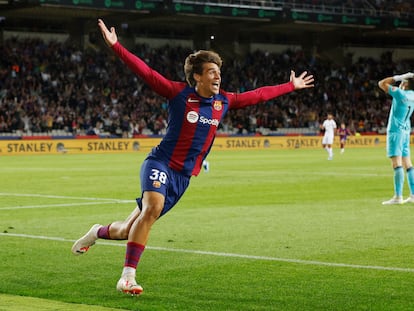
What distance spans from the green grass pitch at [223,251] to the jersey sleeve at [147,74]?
182cm

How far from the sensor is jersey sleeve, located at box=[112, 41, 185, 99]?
7848 millimetres

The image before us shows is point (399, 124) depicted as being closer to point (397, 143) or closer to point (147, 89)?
point (397, 143)

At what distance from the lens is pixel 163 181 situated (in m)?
8.03

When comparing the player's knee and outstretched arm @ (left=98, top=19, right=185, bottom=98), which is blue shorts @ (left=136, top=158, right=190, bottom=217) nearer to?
the player's knee

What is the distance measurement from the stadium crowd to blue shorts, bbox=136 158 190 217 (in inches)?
1566

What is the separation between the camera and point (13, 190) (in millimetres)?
21172

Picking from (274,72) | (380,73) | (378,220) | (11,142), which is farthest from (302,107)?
(378,220)

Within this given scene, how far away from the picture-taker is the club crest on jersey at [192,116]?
8.20 m

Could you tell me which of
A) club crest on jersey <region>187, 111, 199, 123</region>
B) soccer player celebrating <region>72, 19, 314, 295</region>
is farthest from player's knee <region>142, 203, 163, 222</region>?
club crest on jersey <region>187, 111, 199, 123</region>

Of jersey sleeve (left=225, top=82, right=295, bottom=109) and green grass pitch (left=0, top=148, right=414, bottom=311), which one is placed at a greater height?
jersey sleeve (left=225, top=82, right=295, bottom=109)

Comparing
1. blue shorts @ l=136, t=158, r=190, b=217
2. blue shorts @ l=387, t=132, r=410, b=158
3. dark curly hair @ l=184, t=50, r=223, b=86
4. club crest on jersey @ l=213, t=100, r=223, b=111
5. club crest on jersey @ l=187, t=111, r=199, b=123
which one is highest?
dark curly hair @ l=184, t=50, r=223, b=86

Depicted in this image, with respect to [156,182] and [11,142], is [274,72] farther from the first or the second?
[156,182]

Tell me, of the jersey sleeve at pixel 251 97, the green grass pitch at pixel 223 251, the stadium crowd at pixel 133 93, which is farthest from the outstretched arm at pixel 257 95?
the stadium crowd at pixel 133 93

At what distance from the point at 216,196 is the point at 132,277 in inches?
461
